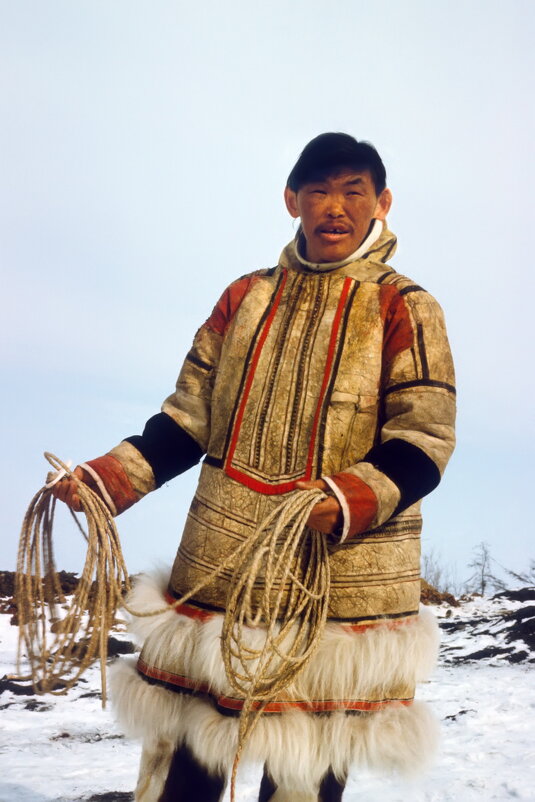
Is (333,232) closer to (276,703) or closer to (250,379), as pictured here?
(250,379)

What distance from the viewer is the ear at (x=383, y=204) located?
2.79 meters

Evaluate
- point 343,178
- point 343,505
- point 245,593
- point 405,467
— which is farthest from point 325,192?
point 245,593

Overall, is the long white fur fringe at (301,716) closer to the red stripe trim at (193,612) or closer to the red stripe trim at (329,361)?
the red stripe trim at (193,612)

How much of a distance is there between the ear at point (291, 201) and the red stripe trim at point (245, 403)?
408 millimetres

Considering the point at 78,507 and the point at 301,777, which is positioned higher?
the point at 78,507

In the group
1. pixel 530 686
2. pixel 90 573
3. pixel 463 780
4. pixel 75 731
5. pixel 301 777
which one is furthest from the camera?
pixel 530 686

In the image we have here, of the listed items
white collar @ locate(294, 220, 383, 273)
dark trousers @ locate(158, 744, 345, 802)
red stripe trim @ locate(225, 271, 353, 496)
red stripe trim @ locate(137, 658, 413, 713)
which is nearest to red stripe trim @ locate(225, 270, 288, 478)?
red stripe trim @ locate(225, 271, 353, 496)

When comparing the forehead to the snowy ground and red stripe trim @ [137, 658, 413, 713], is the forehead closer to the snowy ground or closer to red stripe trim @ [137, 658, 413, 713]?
red stripe trim @ [137, 658, 413, 713]

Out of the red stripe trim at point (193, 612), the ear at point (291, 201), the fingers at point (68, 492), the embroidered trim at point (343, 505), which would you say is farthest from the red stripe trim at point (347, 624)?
the ear at point (291, 201)

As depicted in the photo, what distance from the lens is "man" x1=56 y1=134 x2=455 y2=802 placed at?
7.34 feet

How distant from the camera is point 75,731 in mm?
4547

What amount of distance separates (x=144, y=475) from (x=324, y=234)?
3.39ft

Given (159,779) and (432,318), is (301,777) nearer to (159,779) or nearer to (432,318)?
(159,779)

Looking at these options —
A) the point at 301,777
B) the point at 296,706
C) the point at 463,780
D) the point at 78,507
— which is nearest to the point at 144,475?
the point at 78,507
